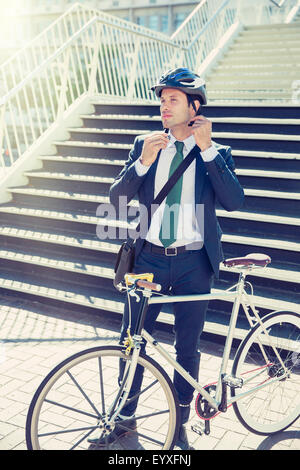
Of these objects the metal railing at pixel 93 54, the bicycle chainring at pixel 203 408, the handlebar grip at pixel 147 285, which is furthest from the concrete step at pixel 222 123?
the handlebar grip at pixel 147 285

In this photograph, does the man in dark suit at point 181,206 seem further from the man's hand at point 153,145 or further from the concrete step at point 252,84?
the concrete step at point 252,84

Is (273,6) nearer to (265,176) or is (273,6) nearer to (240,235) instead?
(265,176)

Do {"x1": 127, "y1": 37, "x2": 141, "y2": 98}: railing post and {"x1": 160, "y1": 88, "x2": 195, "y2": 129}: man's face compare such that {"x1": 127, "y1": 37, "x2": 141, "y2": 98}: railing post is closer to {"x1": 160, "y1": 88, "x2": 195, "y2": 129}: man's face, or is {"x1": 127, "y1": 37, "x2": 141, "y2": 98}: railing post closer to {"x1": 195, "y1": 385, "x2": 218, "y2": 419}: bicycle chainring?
{"x1": 160, "y1": 88, "x2": 195, "y2": 129}: man's face

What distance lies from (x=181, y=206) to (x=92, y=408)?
4.41 ft

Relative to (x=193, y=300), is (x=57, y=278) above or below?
below

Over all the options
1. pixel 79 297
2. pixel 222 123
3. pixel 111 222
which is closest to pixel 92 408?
pixel 79 297

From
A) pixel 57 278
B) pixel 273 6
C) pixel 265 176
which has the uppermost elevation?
pixel 273 6

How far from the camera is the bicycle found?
2340 millimetres

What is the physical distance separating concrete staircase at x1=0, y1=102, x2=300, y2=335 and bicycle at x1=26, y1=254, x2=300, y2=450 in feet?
3.82

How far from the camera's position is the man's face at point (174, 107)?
8.16 ft

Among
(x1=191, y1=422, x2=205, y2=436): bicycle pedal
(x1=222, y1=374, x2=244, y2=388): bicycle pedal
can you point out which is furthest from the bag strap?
(x1=191, y1=422, x2=205, y2=436): bicycle pedal

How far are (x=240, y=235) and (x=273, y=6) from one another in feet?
33.8
